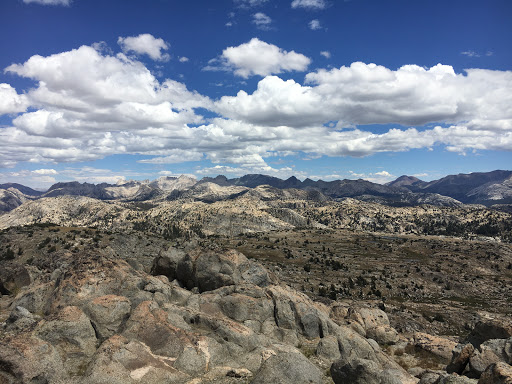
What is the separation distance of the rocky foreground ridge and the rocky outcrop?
3.5 inches

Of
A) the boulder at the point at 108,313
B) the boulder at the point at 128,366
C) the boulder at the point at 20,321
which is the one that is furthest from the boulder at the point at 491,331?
the boulder at the point at 20,321

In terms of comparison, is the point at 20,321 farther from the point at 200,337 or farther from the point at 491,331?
the point at 491,331

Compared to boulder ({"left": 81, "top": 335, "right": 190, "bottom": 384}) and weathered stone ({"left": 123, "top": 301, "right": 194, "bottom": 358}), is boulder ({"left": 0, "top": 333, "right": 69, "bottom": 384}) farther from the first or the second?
weathered stone ({"left": 123, "top": 301, "right": 194, "bottom": 358})

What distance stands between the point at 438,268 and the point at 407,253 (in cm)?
4841

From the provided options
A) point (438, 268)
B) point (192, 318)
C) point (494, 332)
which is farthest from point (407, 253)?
point (192, 318)

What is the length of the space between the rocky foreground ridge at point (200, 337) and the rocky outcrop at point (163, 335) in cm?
9

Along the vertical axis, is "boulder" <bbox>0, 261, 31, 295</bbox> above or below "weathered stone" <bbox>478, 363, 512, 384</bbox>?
below

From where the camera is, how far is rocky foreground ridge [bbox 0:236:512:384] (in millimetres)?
19266

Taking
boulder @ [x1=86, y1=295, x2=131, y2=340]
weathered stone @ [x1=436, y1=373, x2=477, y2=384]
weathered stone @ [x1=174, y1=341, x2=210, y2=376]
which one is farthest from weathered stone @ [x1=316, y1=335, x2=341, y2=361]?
boulder @ [x1=86, y1=295, x2=131, y2=340]

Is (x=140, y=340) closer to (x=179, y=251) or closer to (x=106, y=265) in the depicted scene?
(x=106, y=265)

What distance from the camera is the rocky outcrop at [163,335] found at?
1916cm

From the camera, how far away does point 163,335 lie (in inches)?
908

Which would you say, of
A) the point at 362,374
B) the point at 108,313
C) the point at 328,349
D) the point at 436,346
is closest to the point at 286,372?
the point at 362,374

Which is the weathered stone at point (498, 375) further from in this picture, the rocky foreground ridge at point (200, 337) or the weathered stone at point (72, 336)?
the weathered stone at point (72, 336)
